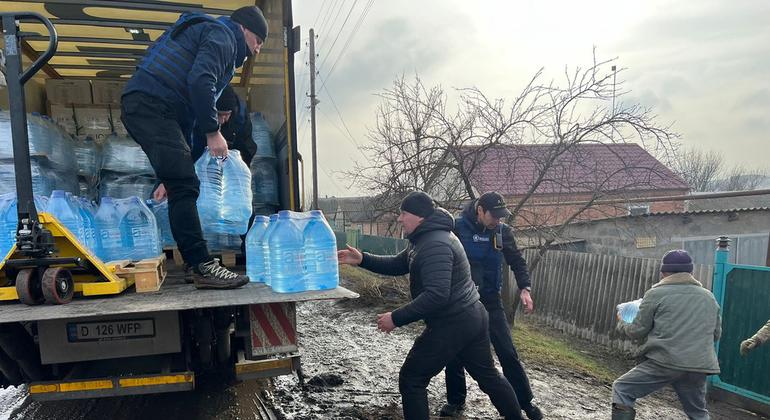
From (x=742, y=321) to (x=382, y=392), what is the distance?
12.7ft

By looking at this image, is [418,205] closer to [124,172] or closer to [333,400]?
[333,400]

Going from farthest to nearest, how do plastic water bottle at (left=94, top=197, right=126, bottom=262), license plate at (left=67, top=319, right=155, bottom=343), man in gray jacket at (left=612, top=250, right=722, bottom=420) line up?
plastic water bottle at (left=94, top=197, right=126, bottom=262), man in gray jacket at (left=612, top=250, right=722, bottom=420), license plate at (left=67, top=319, right=155, bottom=343)

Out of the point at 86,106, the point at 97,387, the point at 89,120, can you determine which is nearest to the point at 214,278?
the point at 97,387

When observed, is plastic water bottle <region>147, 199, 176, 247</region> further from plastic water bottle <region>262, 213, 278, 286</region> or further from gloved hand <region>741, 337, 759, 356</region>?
gloved hand <region>741, 337, 759, 356</region>

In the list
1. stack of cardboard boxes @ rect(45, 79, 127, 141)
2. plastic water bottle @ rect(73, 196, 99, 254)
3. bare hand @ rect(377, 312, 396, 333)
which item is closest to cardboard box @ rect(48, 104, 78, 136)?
stack of cardboard boxes @ rect(45, 79, 127, 141)

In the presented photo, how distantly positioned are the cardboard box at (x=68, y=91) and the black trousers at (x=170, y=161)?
326 cm

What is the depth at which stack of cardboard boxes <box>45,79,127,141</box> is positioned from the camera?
16.4ft

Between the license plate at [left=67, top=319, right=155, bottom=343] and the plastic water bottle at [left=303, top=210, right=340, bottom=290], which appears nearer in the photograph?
the license plate at [left=67, top=319, right=155, bottom=343]

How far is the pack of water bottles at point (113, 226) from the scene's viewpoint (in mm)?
3139

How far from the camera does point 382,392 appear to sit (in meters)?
4.42

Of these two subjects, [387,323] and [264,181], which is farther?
[264,181]

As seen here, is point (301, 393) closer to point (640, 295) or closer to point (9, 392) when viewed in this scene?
point (9, 392)

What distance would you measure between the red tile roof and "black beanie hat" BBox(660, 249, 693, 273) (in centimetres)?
326

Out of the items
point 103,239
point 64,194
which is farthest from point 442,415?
point 64,194
